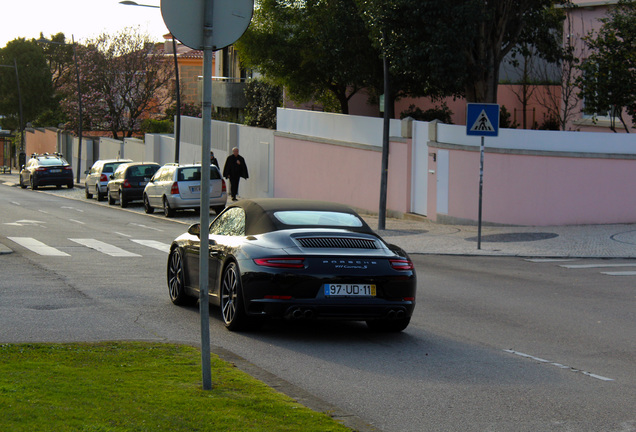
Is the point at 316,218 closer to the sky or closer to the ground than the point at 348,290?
closer to the sky

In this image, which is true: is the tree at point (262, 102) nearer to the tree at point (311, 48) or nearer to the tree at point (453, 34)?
the tree at point (311, 48)

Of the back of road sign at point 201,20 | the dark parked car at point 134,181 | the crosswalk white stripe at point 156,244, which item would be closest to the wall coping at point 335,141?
the dark parked car at point 134,181

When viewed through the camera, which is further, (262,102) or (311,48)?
(262,102)

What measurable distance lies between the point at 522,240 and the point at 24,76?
8298 cm

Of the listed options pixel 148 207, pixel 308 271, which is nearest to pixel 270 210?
pixel 308 271

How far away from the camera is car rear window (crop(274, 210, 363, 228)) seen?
1034 centimetres

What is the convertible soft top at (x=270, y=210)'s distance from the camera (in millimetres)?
10227

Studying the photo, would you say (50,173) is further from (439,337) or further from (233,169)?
(439,337)

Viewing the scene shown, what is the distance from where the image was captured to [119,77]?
6762cm

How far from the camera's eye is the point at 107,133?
79250 millimetres

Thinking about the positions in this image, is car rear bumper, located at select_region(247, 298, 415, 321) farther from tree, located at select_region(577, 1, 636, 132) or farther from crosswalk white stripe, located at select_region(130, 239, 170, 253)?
tree, located at select_region(577, 1, 636, 132)

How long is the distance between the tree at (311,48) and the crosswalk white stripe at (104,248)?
38.6 ft

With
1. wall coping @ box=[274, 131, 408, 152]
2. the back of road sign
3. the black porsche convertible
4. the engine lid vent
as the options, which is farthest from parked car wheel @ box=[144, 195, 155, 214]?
the back of road sign

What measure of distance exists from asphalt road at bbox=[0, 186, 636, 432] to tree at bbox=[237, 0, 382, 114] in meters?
13.8
